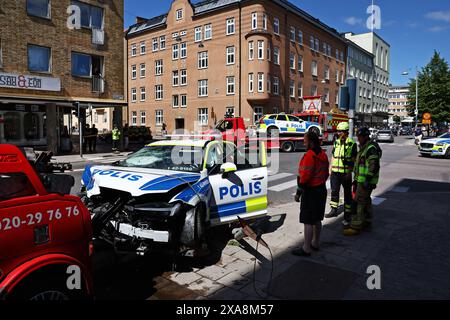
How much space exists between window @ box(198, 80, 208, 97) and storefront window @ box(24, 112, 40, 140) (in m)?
19.5

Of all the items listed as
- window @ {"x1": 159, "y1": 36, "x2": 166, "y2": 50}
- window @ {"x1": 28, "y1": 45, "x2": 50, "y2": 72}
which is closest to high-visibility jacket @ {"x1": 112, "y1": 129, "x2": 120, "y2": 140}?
window @ {"x1": 28, "y1": 45, "x2": 50, "y2": 72}

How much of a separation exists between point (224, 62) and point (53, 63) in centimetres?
2000

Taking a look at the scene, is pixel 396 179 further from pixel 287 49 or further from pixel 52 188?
Result: pixel 287 49

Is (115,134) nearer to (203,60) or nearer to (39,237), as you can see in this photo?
(203,60)

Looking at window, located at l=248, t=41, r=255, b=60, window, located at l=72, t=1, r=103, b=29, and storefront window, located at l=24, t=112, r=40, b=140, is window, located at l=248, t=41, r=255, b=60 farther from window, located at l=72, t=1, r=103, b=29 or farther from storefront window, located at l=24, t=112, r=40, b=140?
storefront window, located at l=24, t=112, r=40, b=140

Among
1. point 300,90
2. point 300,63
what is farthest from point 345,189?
point 300,63

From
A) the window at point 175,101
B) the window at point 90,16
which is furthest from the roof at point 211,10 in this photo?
the window at point 90,16

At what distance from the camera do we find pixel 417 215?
733cm

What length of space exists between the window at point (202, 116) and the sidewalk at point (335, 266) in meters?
32.3

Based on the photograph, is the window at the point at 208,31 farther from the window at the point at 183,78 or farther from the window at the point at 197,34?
the window at the point at 183,78

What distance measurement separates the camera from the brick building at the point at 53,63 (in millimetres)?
17844

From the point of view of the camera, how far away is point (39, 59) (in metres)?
18.9

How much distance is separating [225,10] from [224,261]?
35.3 m
